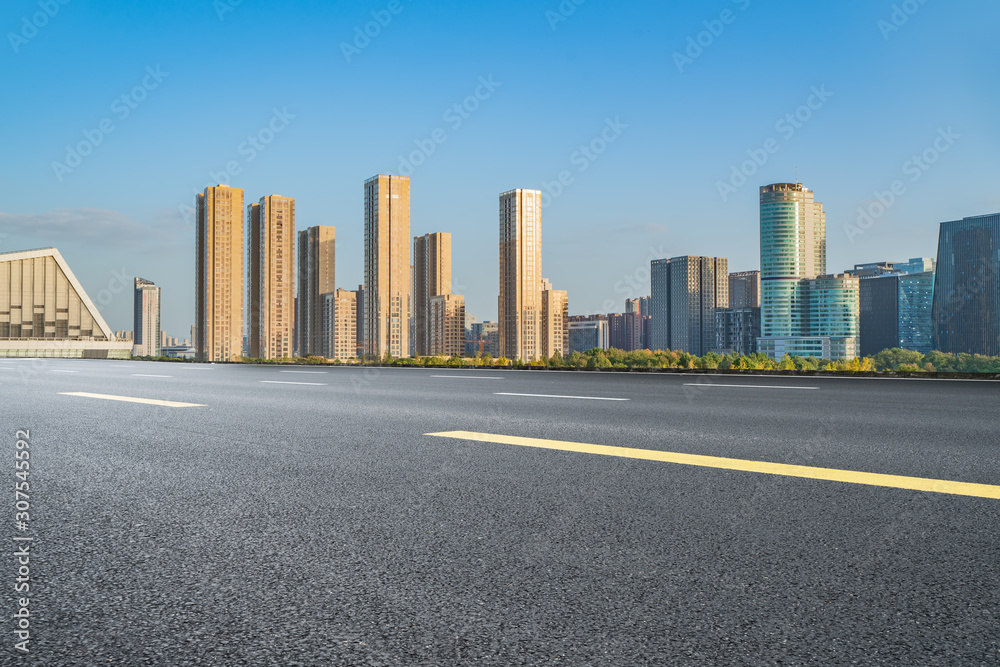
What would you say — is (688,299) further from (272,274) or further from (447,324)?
(272,274)

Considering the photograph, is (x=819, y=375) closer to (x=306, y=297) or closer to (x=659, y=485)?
(x=659, y=485)

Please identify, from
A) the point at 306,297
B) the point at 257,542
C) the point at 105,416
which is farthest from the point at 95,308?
the point at 257,542

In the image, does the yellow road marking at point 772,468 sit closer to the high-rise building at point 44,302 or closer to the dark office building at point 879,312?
the high-rise building at point 44,302

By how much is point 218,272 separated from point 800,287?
119 metres

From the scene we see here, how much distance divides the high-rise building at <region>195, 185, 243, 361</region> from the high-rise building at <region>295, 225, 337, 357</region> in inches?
681

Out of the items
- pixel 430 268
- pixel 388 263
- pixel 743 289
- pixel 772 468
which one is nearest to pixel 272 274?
pixel 388 263

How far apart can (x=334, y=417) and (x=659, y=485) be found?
3980 mm

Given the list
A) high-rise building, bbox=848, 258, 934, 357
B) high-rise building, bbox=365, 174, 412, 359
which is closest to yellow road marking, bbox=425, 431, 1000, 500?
high-rise building, bbox=365, 174, 412, 359

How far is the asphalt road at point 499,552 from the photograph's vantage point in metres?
1.70

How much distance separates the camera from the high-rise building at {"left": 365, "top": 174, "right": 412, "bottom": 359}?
199ft

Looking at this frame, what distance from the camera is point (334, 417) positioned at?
22.0ft

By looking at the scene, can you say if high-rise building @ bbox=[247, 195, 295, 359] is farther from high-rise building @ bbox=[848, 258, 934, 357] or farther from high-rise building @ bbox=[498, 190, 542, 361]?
high-rise building @ bbox=[848, 258, 934, 357]

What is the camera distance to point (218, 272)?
71812 mm

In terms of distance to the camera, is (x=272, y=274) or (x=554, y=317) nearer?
(x=272, y=274)
